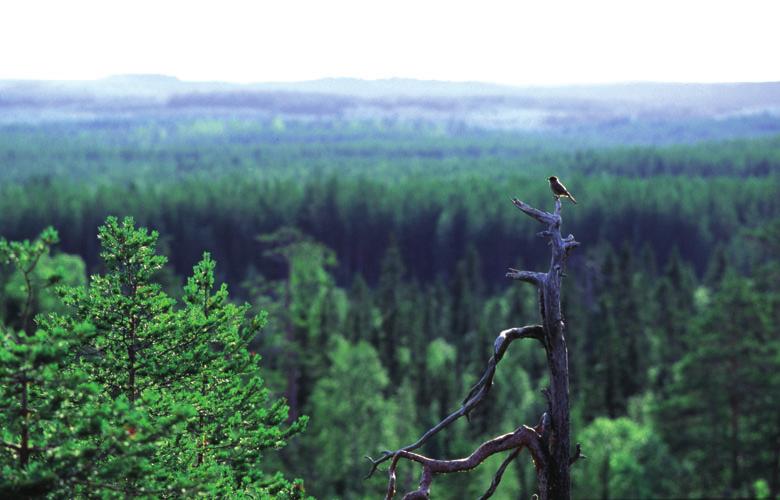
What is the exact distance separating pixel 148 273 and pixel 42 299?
7070cm

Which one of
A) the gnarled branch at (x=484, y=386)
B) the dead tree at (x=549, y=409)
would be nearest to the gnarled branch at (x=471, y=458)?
the dead tree at (x=549, y=409)

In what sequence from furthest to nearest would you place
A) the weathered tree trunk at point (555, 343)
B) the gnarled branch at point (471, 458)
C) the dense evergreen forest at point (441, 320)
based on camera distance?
the dense evergreen forest at point (441, 320) < the weathered tree trunk at point (555, 343) < the gnarled branch at point (471, 458)

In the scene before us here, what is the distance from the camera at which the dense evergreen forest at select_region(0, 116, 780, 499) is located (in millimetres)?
15898

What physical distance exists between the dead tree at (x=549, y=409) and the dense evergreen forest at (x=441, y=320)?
3.13 m

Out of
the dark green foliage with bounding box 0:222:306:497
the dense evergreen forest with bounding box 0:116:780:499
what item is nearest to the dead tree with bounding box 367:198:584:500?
the dark green foliage with bounding box 0:222:306:497

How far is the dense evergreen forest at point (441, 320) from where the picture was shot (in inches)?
626

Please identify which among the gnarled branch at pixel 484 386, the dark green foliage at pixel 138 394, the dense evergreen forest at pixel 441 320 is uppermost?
the gnarled branch at pixel 484 386

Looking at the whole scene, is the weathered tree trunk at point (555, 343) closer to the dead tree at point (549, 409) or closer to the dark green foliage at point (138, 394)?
the dead tree at point (549, 409)

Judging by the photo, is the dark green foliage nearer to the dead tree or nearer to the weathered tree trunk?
the dead tree

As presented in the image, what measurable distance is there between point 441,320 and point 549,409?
9513 cm

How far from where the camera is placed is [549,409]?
1049 centimetres

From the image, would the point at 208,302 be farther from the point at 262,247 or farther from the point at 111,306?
the point at 262,247

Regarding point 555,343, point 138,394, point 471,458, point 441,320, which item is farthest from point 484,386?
point 441,320

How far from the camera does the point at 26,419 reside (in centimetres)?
1070
